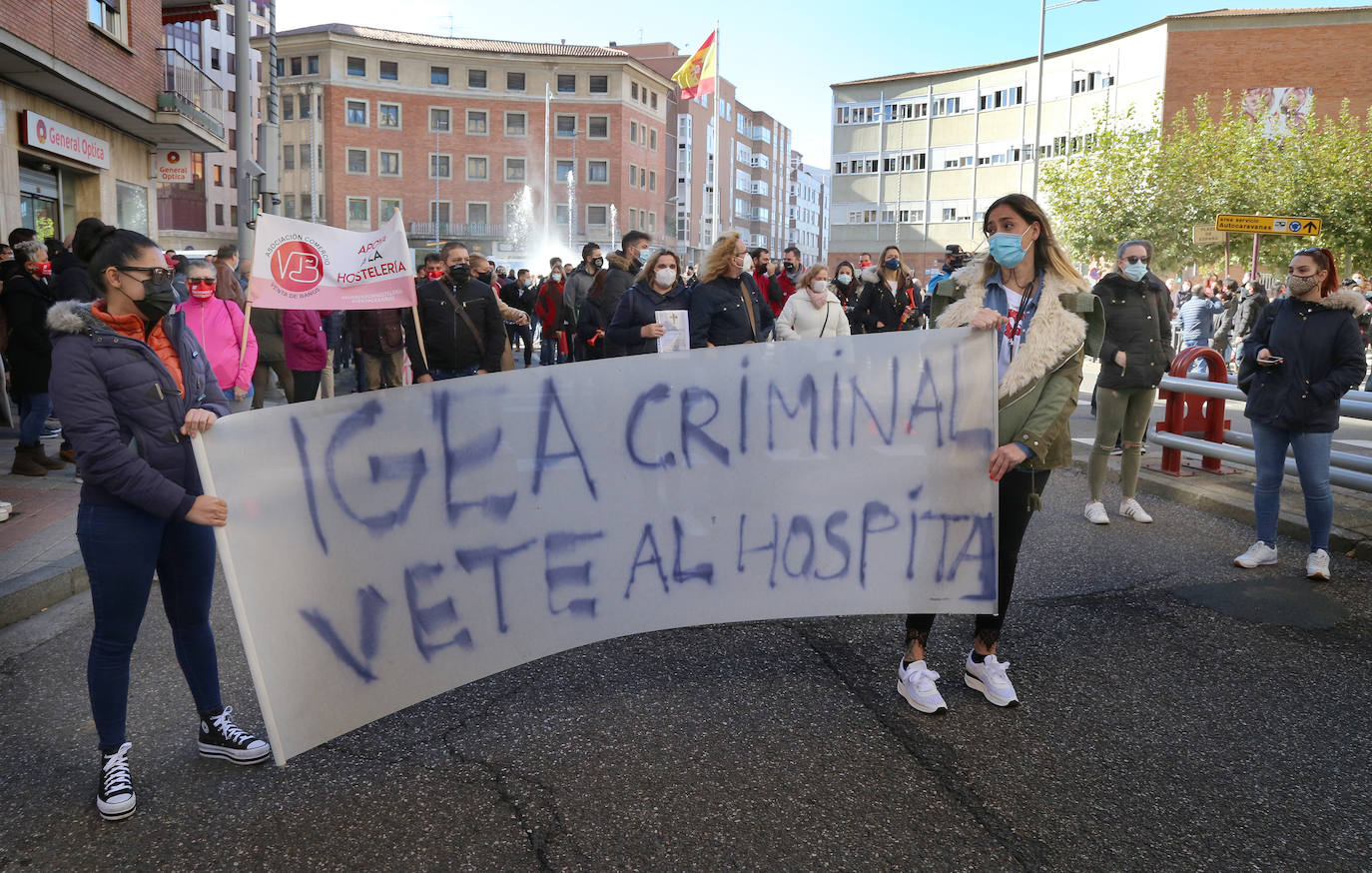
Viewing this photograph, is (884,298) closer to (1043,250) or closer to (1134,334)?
(1134,334)

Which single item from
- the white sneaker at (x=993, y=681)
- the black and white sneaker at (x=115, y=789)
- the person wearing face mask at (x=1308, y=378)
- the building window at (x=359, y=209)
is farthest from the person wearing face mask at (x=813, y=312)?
the building window at (x=359, y=209)

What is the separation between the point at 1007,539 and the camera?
4.10 m

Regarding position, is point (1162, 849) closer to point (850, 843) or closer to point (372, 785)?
point (850, 843)

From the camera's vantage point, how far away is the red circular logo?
4.73 m

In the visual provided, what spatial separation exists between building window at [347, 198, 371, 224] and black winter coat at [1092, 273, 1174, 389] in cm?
7434

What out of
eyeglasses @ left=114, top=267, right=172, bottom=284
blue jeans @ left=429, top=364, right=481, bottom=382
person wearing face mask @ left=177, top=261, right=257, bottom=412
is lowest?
blue jeans @ left=429, top=364, right=481, bottom=382

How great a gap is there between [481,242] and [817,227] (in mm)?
88878

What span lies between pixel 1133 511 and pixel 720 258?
3.45 meters

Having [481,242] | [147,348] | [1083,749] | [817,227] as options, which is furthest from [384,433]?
[817,227]

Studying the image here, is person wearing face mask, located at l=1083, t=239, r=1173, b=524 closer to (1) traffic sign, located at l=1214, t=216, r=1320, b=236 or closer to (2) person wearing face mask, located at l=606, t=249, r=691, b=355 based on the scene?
(2) person wearing face mask, located at l=606, t=249, r=691, b=355

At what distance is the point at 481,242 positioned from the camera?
7844 centimetres

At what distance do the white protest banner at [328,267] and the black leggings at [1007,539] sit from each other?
2782mm

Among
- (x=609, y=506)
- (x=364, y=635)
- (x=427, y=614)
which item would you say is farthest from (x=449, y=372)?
(x=364, y=635)

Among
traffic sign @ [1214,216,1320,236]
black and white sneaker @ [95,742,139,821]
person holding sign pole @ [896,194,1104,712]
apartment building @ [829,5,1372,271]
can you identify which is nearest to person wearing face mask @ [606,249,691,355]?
person holding sign pole @ [896,194,1104,712]
